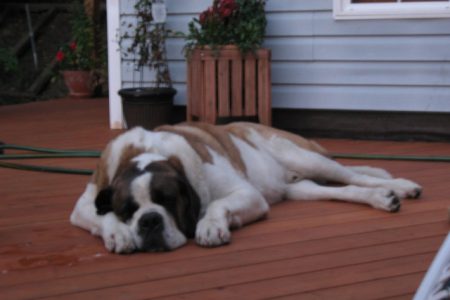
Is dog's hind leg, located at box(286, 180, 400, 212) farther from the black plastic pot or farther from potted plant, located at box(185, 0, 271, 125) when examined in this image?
the black plastic pot

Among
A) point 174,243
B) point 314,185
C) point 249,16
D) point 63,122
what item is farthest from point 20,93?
point 174,243

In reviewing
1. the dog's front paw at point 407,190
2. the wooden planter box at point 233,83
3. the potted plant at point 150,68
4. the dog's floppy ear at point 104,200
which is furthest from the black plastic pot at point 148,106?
the dog's floppy ear at point 104,200

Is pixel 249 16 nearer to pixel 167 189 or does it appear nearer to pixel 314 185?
pixel 314 185

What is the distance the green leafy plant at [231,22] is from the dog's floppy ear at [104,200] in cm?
304

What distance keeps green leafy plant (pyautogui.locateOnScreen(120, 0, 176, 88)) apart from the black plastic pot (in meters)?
0.26

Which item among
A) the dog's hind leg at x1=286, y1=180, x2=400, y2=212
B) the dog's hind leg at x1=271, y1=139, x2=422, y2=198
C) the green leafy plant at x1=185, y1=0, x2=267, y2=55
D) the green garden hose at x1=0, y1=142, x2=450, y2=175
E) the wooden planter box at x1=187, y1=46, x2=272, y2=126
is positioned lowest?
the green garden hose at x1=0, y1=142, x2=450, y2=175

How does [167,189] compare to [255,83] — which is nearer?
[167,189]

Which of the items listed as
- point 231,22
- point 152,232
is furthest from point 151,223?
point 231,22

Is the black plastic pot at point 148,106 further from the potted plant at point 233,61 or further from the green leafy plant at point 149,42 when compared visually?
the potted plant at point 233,61

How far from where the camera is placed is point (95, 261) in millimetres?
3193

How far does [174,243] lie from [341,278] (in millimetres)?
767

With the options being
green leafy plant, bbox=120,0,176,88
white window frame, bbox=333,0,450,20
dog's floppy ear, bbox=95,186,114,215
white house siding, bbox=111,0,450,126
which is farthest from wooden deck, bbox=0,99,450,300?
green leafy plant, bbox=120,0,176,88

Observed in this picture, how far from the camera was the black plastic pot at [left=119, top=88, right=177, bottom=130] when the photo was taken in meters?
6.59

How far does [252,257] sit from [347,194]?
1.11 m
